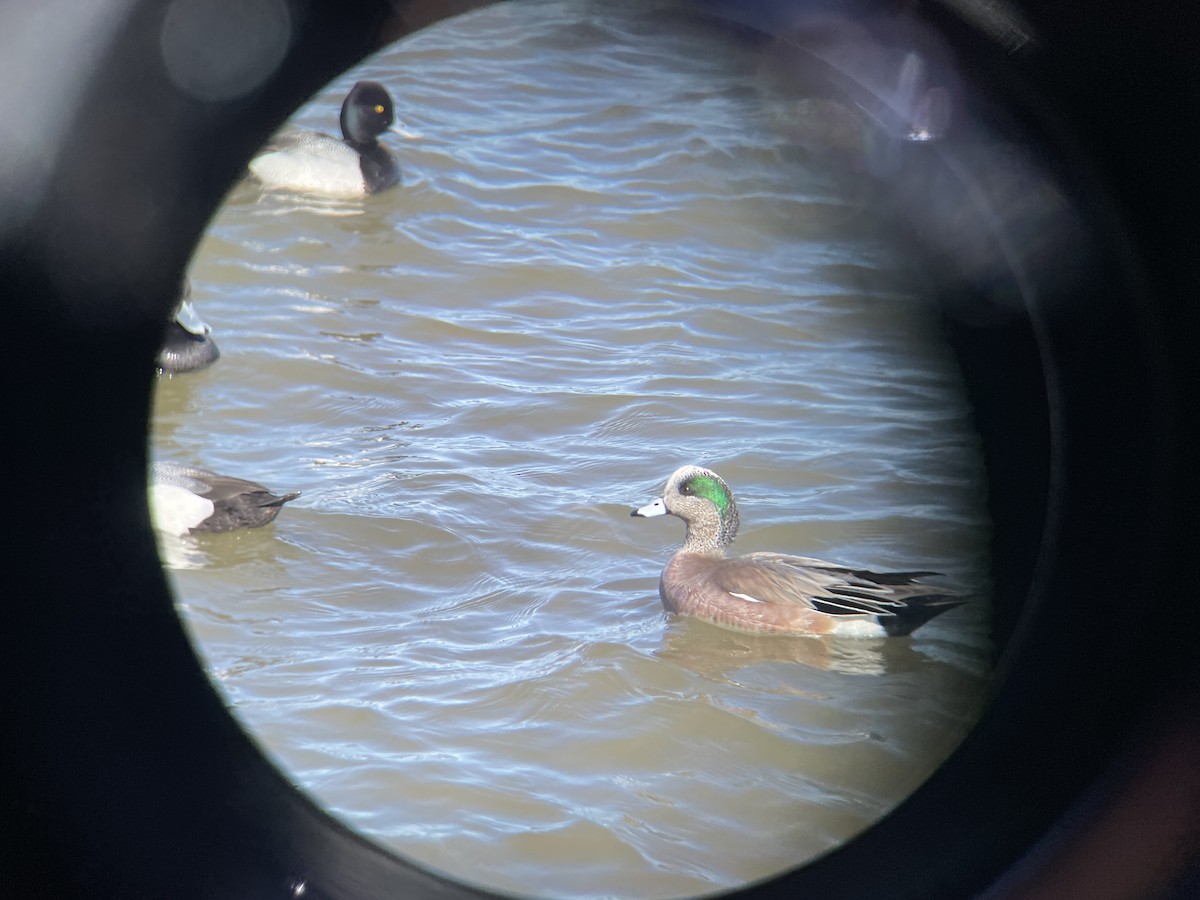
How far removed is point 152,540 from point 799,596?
321cm

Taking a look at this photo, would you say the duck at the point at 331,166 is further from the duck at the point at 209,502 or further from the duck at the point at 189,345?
the duck at the point at 209,502

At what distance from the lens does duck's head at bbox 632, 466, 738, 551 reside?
15.4ft

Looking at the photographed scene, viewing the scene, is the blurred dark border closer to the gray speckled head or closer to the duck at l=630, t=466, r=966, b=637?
the duck at l=630, t=466, r=966, b=637

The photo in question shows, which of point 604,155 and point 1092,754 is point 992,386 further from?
point 604,155

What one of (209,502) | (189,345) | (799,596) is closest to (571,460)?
(799,596)

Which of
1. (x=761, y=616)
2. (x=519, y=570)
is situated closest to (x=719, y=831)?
(x=761, y=616)

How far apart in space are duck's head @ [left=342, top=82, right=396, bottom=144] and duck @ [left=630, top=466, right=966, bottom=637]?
17.3 ft

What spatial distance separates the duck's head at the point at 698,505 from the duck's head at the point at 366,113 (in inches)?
191

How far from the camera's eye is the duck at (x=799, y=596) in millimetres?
4285

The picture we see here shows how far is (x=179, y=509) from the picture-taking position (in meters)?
4.62

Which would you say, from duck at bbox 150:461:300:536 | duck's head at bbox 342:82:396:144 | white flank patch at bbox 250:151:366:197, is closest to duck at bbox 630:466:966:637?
duck at bbox 150:461:300:536

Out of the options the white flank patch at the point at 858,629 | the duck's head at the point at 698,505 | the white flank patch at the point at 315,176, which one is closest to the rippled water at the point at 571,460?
the white flank patch at the point at 858,629

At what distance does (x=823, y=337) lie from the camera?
6.41 metres

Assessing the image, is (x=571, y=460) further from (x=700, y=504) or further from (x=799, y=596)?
(x=799, y=596)
